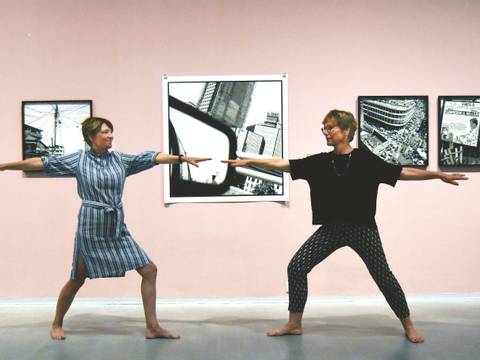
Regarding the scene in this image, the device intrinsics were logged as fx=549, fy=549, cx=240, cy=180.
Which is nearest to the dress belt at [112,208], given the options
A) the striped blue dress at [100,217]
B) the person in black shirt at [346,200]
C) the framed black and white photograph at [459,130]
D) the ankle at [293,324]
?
the striped blue dress at [100,217]

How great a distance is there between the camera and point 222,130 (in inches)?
162

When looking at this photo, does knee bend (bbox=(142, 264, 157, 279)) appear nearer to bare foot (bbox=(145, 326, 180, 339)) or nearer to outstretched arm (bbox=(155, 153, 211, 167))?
bare foot (bbox=(145, 326, 180, 339))

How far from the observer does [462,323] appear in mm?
3518

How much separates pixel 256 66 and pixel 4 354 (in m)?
2.56

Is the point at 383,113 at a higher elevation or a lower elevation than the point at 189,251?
higher

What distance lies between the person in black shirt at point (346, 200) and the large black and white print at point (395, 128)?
0.97 metres

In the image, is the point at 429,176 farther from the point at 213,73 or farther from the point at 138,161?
the point at 213,73

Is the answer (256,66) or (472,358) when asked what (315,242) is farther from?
(256,66)

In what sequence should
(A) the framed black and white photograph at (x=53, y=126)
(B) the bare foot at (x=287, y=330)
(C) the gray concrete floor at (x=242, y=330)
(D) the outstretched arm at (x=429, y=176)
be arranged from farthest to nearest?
(A) the framed black and white photograph at (x=53, y=126) < (B) the bare foot at (x=287, y=330) < (D) the outstretched arm at (x=429, y=176) < (C) the gray concrete floor at (x=242, y=330)

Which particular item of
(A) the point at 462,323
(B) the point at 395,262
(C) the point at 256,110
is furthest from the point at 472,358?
(C) the point at 256,110

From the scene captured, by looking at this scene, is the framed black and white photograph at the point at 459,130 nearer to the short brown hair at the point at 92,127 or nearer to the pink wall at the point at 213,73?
the pink wall at the point at 213,73

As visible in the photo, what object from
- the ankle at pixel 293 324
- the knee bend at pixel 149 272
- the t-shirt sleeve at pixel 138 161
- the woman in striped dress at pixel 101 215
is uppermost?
the t-shirt sleeve at pixel 138 161

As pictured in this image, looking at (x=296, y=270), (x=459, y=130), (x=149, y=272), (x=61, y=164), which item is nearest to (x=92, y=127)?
(x=61, y=164)

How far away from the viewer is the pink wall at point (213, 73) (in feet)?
13.5
